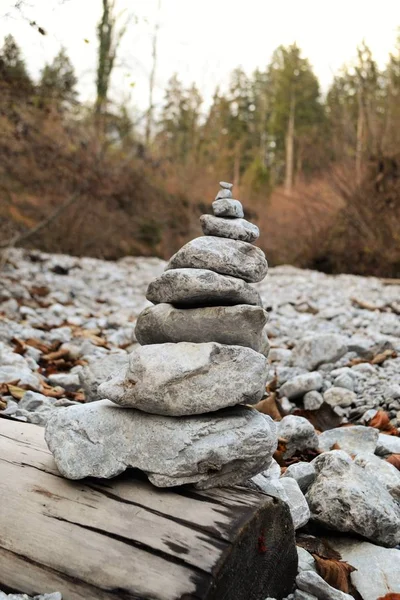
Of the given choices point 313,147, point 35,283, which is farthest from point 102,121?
point 313,147

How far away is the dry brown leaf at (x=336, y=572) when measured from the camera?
206 centimetres

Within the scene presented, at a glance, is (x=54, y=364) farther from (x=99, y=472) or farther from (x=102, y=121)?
(x=102, y=121)

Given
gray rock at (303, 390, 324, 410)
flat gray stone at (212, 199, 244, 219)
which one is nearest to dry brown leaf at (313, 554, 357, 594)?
flat gray stone at (212, 199, 244, 219)

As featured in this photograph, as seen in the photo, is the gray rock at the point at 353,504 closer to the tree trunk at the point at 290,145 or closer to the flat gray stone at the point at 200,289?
the flat gray stone at the point at 200,289

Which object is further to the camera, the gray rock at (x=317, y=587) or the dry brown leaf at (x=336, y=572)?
the dry brown leaf at (x=336, y=572)

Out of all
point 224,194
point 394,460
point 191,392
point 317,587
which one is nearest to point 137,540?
point 191,392

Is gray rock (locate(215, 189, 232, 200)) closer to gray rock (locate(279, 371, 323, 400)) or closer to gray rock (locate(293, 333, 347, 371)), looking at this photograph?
gray rock (locate(279, 371, 323, 400))

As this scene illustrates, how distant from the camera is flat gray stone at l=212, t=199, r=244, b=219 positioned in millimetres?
2371

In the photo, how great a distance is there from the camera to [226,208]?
2.37 meters

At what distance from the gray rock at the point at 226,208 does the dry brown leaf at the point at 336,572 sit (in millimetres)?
1347

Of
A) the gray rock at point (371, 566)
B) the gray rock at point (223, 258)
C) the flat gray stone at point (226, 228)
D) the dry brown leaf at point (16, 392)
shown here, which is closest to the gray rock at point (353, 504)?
the gray rock at point (371, 566)

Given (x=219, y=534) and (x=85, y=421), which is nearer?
(x=219, y=534)

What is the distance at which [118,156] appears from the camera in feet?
46.5

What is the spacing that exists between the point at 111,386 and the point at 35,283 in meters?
7.12
